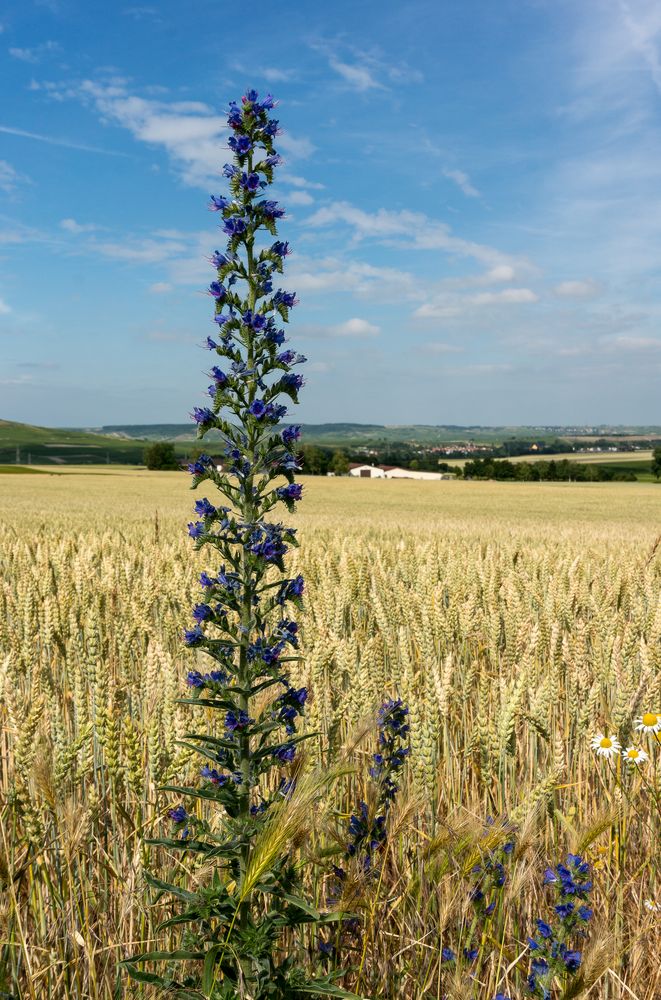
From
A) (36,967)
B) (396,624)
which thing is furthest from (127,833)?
(396,624)

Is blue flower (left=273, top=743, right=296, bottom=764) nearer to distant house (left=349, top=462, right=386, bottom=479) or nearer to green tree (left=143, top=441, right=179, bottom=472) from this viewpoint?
green tree (left=143, top=441, right=179, bottom=472)

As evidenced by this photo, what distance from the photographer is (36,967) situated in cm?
192

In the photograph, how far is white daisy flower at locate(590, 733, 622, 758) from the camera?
2980 millimetres

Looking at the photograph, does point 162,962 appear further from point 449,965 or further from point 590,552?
point 590,552

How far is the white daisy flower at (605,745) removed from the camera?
298 cm

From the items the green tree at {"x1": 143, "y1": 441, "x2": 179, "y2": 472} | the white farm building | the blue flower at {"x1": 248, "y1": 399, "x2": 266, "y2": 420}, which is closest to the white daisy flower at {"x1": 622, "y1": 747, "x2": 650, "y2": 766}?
the blue flower at {"x1": 248, "y1": 399, "x2": 266, "y2": 420}

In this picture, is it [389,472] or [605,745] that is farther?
[389,472]

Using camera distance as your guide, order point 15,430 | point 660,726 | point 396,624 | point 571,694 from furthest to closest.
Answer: point 15,430 → point 396,624 → point 571,694 → point 660,726

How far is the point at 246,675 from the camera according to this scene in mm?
1748

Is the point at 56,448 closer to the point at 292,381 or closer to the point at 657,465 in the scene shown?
the point at 657,465

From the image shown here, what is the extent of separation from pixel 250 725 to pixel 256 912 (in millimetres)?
843

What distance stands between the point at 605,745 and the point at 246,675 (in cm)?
215

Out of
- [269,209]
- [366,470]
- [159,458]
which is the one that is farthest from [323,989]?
[366,470]

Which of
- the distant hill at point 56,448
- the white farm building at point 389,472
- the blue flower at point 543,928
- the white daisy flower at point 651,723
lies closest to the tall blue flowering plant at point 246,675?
the blue flower at point 543,928
